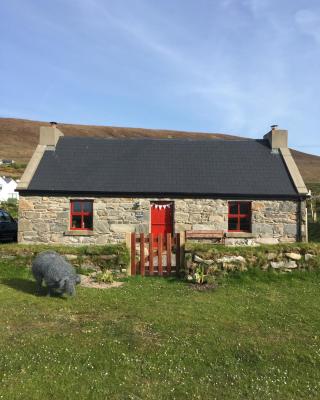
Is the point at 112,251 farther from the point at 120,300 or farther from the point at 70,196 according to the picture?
the point at 70,196

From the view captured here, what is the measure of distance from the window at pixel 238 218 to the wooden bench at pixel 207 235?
0.79 metres

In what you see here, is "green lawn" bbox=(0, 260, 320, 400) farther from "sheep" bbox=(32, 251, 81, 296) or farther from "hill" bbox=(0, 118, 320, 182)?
"hill" bbox=(0, 118, 320, 182)

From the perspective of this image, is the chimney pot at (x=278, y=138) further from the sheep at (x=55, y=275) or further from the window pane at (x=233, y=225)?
the sheep at (x=55, y=275)

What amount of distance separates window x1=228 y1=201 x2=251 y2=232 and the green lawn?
7.59 meters

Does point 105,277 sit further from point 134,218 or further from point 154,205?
point 154,205

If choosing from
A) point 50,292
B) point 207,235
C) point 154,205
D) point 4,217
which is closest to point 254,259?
point 207,235

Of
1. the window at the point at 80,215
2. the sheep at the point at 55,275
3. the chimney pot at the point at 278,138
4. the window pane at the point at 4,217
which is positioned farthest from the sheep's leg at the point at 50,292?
the chimney pot at the point at 278,138

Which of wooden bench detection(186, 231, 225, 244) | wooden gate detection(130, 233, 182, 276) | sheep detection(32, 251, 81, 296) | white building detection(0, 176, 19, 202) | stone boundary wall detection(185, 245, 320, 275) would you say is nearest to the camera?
sheep detection(32, 251, 81, 296)

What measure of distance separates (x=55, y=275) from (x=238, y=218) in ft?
36.9

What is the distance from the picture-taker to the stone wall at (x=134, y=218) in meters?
18.4

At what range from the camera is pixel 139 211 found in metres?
18.6

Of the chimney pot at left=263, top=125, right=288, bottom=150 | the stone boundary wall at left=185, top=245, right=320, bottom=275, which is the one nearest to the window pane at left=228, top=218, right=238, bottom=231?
the chimney pot at left=263, top=125, right=288, bottom=150

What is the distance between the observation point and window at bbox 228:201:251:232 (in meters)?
18.8

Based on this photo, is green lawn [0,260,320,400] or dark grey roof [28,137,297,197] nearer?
green lawn [0,260,320,400]
